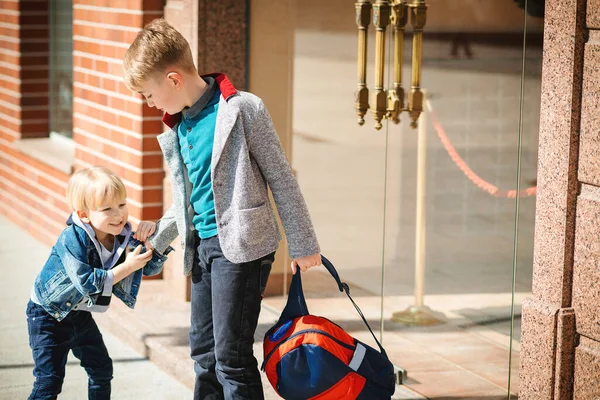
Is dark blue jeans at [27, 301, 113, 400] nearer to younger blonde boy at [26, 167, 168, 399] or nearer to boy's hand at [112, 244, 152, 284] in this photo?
younger blonde boy at [26, 167, 168, 399]

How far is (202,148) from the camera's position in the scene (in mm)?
4094

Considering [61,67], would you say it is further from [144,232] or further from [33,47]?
[144,232]

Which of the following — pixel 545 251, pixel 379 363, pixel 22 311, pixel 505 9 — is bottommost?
pixel 22 311

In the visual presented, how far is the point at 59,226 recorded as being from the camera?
8.46m

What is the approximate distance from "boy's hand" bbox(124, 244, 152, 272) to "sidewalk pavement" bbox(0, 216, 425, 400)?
110 cm

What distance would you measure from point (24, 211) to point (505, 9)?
5.72 m

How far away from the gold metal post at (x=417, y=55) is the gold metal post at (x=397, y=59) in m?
0.04

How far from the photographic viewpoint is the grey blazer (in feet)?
13.0

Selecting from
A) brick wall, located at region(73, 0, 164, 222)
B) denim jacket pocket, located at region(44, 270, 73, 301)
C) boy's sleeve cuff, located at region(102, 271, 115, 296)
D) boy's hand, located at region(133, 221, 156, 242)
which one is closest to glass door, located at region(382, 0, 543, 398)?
boy's hand, located at region(133, 221, 156, 242)

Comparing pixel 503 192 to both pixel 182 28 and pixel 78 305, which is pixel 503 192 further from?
pixel 182 28

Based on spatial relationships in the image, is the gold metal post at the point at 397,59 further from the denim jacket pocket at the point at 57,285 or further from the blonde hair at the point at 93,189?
the denim jacket pocket at the point at 57,285

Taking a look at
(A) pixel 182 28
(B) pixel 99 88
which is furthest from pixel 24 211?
(A) pixel 182 28

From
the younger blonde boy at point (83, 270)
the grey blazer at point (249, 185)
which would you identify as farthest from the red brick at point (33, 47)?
the grey blazer at point (249, 185)

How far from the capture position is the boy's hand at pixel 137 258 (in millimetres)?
4301
